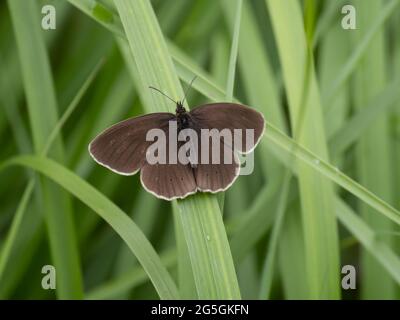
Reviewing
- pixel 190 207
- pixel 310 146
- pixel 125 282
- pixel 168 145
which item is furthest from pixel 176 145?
pixel 125 282

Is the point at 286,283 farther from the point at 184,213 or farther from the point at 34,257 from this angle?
the point at 34,257

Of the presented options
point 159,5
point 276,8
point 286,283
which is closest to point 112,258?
point 286,283

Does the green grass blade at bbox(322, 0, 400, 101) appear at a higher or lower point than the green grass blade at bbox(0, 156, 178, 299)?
higher

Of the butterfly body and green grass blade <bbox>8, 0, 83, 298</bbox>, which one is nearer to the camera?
the butterfly body

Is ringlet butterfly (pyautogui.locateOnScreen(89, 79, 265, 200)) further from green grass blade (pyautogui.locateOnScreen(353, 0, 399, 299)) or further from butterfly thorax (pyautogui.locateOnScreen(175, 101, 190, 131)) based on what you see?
green grass blade (pyautogui.locateOnScreen(353, 0, 399, 299))

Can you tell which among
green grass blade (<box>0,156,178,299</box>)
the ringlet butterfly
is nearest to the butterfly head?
the ringlet butterfly

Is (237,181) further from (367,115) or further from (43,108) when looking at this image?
(43,108)
